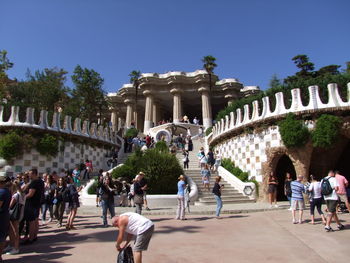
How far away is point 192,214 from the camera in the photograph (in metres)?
11.0

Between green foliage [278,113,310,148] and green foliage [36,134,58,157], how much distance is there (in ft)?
43.0

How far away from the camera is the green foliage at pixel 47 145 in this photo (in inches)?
665

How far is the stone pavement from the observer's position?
518cm

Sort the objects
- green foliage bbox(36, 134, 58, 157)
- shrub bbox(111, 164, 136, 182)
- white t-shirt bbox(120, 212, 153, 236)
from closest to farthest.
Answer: white t-shirt bbox(120, 212, 153, 236) < shrub bbox(111, 164, 136, 182) < green foliage bbox(36, 134, 58, 157)

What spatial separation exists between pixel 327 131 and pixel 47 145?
15.1 meters

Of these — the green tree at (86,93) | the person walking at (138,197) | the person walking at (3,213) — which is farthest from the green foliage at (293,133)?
the green tree at (86,93)

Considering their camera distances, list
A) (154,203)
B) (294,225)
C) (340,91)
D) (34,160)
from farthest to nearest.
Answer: (34,160) < (340,91) < (154,203) < (294,225)

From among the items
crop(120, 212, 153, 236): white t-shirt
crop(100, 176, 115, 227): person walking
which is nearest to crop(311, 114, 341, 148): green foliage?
crop(100, 176, 115, 227): person walking

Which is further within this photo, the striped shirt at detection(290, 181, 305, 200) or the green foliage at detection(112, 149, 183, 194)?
the green foliage at detection(112, 149, 183, 194)

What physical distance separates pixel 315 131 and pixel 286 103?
2533mm

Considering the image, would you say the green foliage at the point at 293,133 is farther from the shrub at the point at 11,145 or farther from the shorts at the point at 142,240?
the shrub at the point at 11,145

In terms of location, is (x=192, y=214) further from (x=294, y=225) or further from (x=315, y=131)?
(x=315, y=131)

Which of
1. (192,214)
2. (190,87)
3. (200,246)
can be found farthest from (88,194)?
(190,87)

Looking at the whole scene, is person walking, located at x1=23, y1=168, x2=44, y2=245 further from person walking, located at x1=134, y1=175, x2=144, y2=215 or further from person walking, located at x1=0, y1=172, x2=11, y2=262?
person walking, located at x1=134, y1=175, x2=144, y2=215
